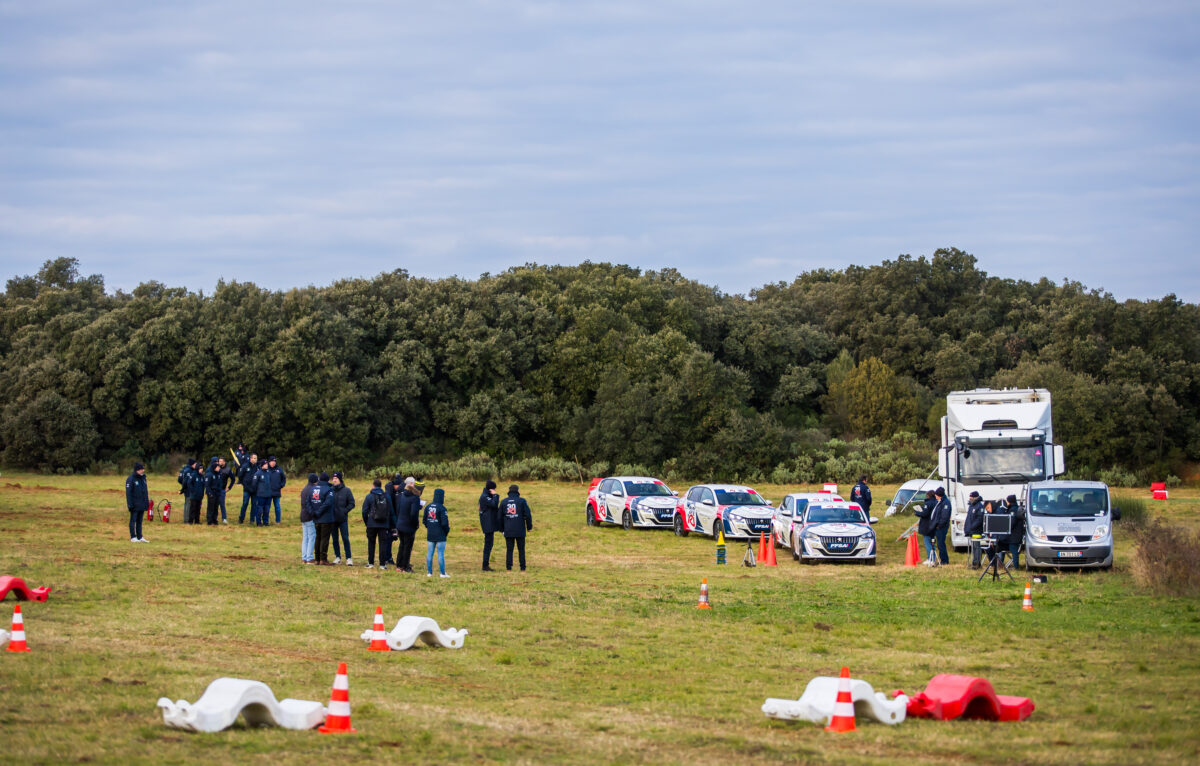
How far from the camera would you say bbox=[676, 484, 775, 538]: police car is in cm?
2772

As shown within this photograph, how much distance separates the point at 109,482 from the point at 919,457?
3621cm

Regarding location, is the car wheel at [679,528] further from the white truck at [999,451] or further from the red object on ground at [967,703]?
the red object on ground at [967,703]

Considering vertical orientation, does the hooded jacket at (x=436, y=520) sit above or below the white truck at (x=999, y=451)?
below

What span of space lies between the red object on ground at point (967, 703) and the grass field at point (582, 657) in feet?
0.46

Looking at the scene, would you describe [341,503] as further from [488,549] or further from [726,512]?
[726,512]

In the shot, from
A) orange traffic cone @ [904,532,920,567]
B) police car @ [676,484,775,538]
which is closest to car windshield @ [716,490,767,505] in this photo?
police car @ [676,484,775,538]

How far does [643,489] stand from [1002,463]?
10374mm

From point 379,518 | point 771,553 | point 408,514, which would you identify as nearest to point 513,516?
point 408,514

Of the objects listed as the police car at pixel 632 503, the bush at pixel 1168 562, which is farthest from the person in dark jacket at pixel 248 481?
the bush at pixel 1168 562

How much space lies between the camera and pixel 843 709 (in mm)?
8930

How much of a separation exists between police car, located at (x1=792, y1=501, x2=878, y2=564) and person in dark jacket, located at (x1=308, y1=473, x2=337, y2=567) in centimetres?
959

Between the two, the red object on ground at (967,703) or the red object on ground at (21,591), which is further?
the red object on ground at (21,591)

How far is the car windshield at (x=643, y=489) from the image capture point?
3216 cm

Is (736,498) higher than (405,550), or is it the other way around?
(736,498)
